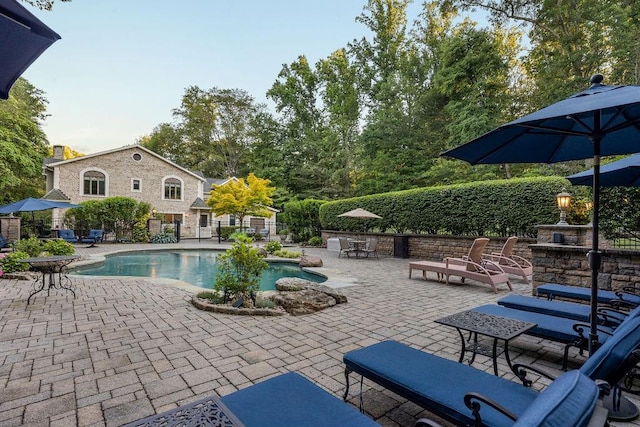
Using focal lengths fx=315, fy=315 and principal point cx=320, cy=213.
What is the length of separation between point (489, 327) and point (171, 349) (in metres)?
3.15

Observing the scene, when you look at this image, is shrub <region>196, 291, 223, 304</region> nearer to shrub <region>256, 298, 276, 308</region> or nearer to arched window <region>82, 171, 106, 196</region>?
shrub <region>256, 298, 276, 308</region>

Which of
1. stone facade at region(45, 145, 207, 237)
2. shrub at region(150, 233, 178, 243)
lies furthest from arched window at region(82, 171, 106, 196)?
shrub at region(150, 233, 178, 243)

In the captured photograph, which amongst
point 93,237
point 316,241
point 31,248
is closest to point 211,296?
point 31,248

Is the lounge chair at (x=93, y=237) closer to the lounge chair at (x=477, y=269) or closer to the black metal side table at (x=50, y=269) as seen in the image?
the black metal side table at (x=50, y=269)

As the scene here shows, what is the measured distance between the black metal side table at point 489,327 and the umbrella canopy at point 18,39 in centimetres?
366

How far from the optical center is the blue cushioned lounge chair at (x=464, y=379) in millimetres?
1602

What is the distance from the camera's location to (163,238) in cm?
1900

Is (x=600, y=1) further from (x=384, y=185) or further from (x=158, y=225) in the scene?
(x=158, y=225)

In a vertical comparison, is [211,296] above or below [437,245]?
below

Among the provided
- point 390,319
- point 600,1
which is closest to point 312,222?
point 390,319

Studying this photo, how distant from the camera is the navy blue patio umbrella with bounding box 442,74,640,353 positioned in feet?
7.34

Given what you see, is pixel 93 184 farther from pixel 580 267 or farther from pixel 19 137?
pixel 580 267

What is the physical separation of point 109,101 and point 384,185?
1540 centimetres

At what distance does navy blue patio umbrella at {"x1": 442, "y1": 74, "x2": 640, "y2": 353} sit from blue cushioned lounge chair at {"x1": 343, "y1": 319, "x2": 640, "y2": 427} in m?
0.87
